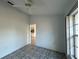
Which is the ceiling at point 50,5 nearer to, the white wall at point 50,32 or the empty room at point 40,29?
the empty room at point 40,29

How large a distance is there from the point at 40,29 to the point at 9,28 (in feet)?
7.91

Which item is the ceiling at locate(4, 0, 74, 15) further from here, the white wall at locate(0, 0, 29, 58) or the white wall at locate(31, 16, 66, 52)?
the white wall at locate(31, 16, 66, 52)

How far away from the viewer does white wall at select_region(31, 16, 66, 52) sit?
5577 mm

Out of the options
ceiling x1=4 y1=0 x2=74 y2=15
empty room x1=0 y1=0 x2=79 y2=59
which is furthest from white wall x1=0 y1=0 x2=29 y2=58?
ceiling x1=4 y1=0 x2=74 y2=15

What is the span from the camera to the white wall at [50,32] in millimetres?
5577

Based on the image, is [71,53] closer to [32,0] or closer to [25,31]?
[32,0]

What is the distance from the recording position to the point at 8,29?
4742mm

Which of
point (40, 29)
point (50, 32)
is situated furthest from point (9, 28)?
point (50, 32)

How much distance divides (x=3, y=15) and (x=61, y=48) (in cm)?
384

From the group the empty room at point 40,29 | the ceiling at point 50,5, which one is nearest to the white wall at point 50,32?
the empty room at point 40,29

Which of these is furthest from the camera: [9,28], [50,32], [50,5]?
[50,32]

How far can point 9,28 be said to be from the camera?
4.83 meters

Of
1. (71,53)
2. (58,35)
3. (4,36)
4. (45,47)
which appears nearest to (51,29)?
(58,35)

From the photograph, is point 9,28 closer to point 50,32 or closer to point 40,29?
point 40,29
